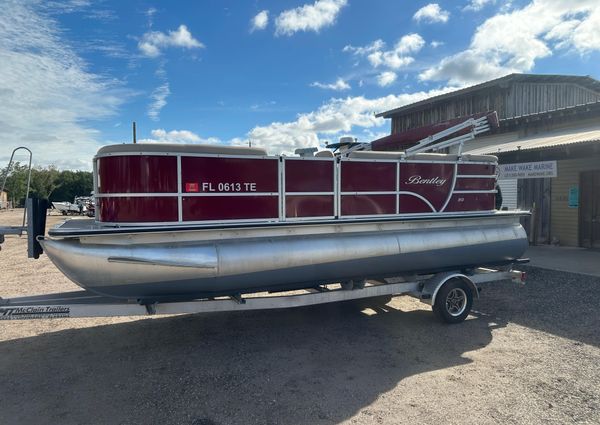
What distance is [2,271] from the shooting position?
10.1 m

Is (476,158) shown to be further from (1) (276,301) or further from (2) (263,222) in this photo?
(1) (276,301)

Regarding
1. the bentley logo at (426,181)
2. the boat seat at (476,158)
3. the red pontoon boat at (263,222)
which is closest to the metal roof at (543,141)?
the boat seat at (476,158)

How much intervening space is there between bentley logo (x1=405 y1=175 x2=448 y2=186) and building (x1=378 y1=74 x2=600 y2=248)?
546 centimetres

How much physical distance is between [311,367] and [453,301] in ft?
8.65

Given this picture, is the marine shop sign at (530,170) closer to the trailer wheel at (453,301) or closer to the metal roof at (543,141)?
the metal roof at (543,141)

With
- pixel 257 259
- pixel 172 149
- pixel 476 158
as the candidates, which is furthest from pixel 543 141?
pixel 172 149

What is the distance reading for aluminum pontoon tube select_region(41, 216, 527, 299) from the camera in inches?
167

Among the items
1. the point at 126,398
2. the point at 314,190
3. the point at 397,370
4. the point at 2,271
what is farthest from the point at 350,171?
the point at 2,271

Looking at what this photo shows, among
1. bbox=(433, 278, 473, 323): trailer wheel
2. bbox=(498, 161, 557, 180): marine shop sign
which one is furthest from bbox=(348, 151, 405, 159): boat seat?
bbox=(498, 161, 557, 180): marine shop sign

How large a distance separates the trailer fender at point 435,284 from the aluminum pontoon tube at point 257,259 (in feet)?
0.43

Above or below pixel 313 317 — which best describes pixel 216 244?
above

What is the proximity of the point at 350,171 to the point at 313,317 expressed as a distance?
237 centimetres

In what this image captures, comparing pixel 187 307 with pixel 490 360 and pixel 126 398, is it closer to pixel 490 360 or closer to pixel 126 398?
pixel 126 398

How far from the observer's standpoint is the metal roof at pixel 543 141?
400 inches
